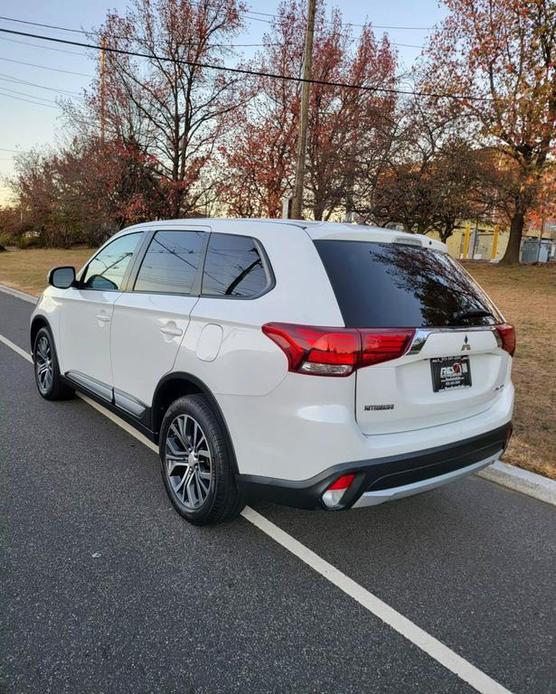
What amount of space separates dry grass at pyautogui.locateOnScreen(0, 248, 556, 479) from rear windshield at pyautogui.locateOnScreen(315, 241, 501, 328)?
1.76 metres

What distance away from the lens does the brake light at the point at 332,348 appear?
2293mm

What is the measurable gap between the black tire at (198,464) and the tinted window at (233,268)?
2.17ft

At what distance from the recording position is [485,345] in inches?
111

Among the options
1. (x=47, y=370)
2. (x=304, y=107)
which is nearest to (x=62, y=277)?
(x=47, y=370)

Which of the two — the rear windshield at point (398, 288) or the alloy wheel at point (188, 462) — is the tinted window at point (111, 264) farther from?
the rear windshield at point (398, 288)

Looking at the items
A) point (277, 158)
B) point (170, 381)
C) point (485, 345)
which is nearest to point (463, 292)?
point (485, 345)

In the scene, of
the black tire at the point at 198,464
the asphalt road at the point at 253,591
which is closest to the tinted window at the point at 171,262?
the black tire at the point at 198,464

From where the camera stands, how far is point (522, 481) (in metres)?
3.76

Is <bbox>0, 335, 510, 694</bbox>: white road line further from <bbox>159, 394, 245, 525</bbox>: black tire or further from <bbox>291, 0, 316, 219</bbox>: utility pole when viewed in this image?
<bbox>291, 0, 316, 219</bbox>: utility pole

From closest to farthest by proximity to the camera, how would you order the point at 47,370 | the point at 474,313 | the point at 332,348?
the point at 332,348, the point at 474,313, the point at 47,370

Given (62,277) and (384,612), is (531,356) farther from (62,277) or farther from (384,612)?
(62,277)

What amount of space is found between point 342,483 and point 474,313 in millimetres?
Result: 1302

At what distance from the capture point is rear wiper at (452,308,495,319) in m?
2.78

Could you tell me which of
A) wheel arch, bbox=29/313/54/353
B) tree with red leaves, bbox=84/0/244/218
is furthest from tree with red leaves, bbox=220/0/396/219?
wheel arch, bbox=29/313/54/353
